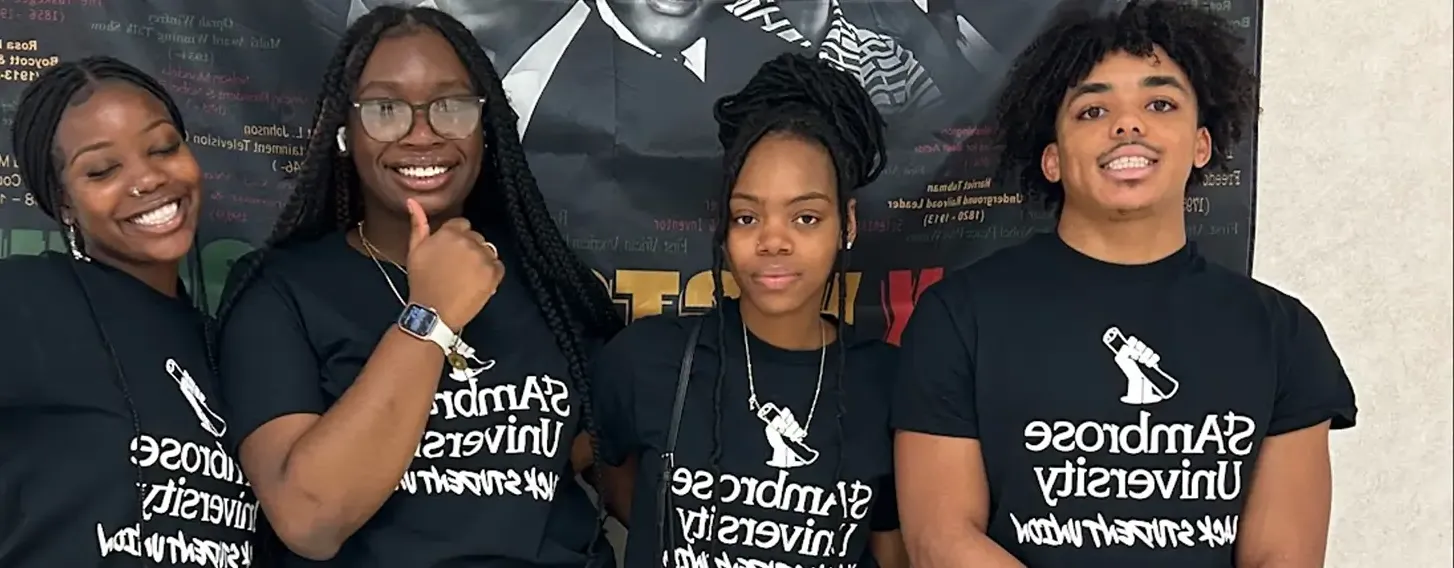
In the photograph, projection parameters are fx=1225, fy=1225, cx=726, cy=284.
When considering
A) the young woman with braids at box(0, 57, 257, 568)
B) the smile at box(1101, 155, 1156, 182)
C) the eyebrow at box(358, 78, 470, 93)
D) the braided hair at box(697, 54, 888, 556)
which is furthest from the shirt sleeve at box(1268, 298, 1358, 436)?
the young woman with braids at box(0, 57, 257, 568)

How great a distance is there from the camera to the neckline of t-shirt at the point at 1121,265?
140cm

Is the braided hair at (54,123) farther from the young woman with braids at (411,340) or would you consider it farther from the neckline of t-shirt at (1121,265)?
the neckline of t-shirt at (1121,265)

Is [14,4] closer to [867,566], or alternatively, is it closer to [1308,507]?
[867,566]

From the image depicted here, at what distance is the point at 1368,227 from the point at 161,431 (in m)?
1.63

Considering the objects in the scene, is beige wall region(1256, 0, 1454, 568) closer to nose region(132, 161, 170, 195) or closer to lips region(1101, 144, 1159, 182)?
lips region(1101, 144, 1159, 182)

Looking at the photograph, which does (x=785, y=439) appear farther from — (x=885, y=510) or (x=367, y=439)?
(x=367, y=439)

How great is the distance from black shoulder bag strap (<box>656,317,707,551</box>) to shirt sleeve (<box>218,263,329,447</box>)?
0.39 m

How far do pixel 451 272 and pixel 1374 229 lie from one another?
1.33 meters

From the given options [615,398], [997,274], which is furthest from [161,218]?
[997,274]

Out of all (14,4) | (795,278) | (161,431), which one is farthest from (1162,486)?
(14,4)

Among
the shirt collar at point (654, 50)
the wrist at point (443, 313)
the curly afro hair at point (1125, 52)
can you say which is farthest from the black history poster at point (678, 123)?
the wrist at point (443, 313)

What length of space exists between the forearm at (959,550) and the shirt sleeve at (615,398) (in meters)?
0.36

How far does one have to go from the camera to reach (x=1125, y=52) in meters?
1.40

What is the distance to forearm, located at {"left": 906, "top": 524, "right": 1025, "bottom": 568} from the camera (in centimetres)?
131
